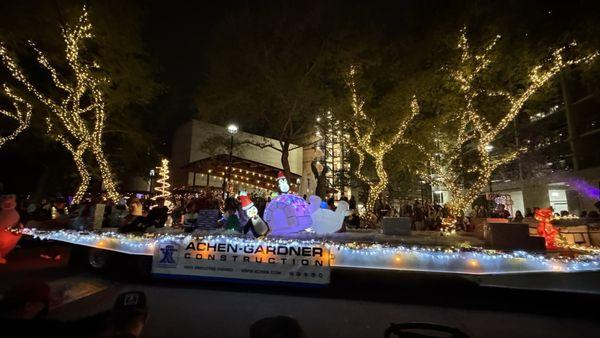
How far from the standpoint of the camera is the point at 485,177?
11.7 m

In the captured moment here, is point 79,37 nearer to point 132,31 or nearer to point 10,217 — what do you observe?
point 132,31

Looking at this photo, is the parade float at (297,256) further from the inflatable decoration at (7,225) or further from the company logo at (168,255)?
the inflatable decoration at (7,225)

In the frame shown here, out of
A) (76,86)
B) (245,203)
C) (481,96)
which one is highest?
(76,86)

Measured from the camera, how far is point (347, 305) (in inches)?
235

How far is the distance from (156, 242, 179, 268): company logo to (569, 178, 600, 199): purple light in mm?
25626

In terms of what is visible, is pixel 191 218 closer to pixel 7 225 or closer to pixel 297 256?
pixel 7 225

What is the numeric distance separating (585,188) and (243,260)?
25.7m

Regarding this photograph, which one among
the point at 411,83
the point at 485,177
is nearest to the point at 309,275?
the point at 485,177

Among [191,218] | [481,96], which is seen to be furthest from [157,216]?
[481,96]

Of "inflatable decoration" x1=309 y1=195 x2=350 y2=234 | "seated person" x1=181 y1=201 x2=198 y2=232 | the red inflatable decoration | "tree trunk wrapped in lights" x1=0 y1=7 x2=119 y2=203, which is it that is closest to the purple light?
the red inflatable decoration

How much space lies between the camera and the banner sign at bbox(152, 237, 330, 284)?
6332 millimetres

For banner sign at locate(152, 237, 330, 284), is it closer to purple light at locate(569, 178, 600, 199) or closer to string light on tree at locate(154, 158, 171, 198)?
string light on tree at locate(154, 158, 171, 198)

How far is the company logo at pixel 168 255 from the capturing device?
6.86m

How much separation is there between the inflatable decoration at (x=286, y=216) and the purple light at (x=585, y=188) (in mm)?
22511
